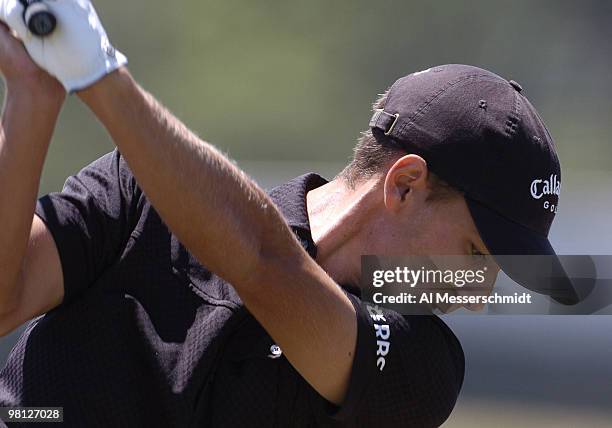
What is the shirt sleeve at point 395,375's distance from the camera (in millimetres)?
1601

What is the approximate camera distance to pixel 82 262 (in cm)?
159

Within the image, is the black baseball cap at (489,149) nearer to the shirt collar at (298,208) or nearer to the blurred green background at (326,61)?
the shirt collar at (298,208)

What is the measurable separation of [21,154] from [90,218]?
0.98ft

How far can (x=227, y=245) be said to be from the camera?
137 centimetres

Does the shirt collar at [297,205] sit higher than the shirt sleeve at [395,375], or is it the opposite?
the shirt collar at [297,205]

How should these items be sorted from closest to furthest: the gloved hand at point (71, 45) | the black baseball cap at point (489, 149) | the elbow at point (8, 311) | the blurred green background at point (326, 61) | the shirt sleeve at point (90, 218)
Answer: the gloved hand at point (71, 45) → the elbow at point (8, 311) → the shirt sleeve at point (90, 218) → the black baseball cap at point (489, 149) → the blurred green background at point (326, 61)

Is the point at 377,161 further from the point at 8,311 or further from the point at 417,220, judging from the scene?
the point at 8,311

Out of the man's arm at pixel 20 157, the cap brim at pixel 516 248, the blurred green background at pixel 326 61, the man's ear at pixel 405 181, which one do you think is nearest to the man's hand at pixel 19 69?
the man's arm at pixel 20 157

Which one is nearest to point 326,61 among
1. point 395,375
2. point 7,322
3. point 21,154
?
point 395,375

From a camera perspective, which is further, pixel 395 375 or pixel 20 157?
pixel 395 375

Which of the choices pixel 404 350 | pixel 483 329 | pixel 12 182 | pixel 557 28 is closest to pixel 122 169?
pixel 12 182

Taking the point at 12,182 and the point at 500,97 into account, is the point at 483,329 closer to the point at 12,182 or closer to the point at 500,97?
the point at 500,97

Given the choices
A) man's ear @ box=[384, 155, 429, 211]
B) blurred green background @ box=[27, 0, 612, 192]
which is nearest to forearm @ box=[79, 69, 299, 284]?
man's ear @ box=[384, 155, 429, 211]

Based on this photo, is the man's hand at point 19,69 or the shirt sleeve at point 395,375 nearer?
the man's hand at point 19,69
